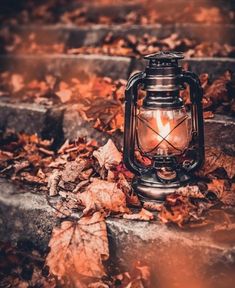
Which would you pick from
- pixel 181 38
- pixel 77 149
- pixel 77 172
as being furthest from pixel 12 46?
pixel 77 172

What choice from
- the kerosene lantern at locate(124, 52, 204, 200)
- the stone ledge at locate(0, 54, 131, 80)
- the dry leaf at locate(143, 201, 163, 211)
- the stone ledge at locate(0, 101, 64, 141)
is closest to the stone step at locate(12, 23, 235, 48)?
the stone ledge at locate(0, 54, 131, 80)

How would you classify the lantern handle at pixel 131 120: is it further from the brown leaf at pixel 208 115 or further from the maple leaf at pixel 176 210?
the brown leaf at pixel 208 115

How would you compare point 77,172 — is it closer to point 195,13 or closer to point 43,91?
point 43,91

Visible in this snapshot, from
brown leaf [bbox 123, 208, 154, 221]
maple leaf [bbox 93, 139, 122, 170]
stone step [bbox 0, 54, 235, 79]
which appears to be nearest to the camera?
brown leaf [bbox 123, 208, 154, 221]

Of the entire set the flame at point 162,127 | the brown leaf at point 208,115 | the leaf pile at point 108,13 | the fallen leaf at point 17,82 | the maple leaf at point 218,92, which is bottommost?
the flame at point 162,127

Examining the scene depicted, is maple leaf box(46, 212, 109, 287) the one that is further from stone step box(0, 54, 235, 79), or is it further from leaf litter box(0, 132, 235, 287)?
stone step box(0, 54, 235, 79)

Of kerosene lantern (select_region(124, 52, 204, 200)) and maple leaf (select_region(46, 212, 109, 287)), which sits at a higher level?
kerosene lantern (select_region(124, 52, 204, 200))

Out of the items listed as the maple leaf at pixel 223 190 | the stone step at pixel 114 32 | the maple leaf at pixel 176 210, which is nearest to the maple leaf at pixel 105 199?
the maple leaf at pixel 176 210
